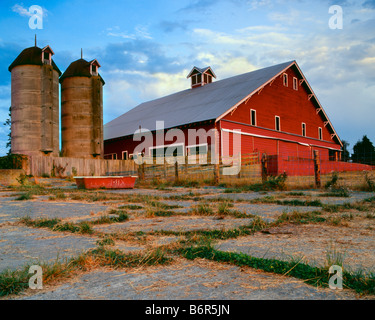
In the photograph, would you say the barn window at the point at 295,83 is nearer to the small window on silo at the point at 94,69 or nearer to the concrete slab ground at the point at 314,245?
the small window on silo at the point at 94,69

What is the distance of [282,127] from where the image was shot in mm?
30234

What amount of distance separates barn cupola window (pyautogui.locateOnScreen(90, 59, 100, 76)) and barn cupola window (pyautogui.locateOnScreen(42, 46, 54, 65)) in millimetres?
3714

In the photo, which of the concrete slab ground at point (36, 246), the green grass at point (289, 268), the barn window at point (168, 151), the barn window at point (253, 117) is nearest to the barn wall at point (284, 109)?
the barn window at point (253, 117)

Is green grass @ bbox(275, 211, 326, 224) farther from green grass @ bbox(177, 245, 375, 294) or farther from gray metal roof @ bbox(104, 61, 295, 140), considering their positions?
gray metal roof @ bbox(104, 61, 295, 140)

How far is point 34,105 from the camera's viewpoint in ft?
91.0

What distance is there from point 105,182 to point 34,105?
55.3 ft

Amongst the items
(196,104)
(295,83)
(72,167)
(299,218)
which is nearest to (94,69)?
(196,104)

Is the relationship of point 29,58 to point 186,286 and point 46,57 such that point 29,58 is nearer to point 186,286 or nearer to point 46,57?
point 46,57

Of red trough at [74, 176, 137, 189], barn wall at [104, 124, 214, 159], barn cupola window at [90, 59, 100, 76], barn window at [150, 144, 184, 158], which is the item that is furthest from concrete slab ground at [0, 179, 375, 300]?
barn cupola window at [90, 59, 100, 76]

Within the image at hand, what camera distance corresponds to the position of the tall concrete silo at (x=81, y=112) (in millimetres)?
30641

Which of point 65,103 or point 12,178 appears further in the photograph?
point 65,103
